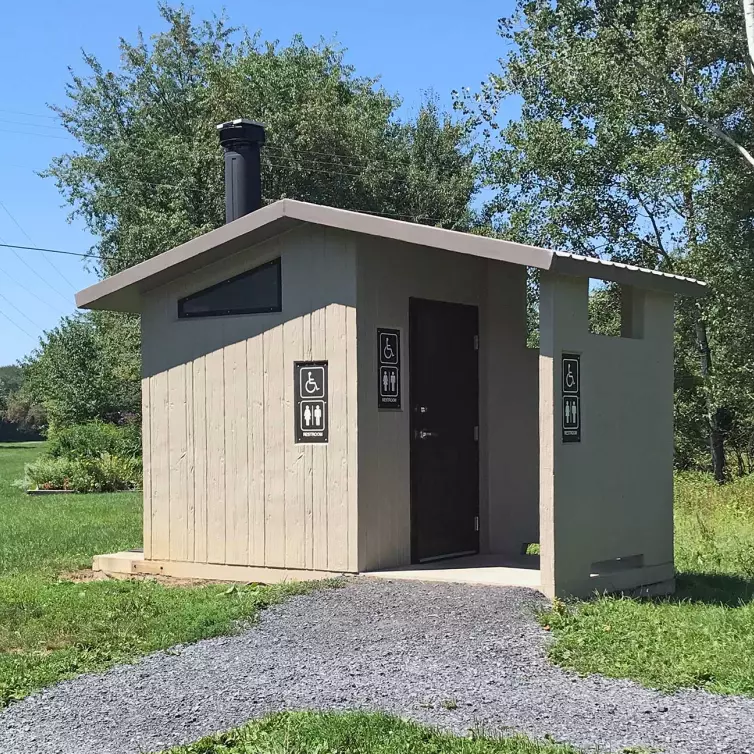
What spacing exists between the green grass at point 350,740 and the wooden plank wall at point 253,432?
3.89 m

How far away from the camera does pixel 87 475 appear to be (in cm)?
2338

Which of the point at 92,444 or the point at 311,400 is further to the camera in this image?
the point at 92,444

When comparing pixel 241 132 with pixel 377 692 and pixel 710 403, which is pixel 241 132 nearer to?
pixel 377 692

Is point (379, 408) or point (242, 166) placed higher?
point (242, 166)

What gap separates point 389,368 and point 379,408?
377 millimetres

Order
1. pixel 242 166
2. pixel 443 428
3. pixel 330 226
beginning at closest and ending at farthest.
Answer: pixel 330 226, pixel 443 428, pixel 242 166

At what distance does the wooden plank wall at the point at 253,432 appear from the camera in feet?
30.5

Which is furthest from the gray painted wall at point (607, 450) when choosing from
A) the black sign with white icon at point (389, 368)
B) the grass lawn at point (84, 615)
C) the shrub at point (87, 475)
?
the shrub at point (87, 475)

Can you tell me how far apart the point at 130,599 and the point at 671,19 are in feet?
51.4

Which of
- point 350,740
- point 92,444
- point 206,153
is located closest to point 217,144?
point 206,153

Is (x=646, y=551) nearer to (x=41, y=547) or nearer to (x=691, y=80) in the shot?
(x=41, y=547)

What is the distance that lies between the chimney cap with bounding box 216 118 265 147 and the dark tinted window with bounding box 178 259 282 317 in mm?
1918

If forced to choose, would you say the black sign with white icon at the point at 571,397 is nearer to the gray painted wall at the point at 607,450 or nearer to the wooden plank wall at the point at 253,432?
the gray painted wall at the point at 607,450

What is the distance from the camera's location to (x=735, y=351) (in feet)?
66.3
